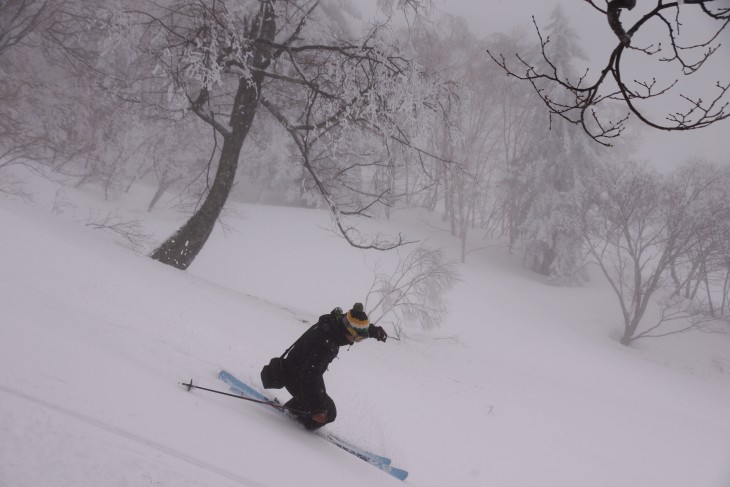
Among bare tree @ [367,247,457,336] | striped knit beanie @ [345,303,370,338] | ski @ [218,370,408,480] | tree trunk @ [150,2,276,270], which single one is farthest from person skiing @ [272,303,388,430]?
bare tree @ [367,247,457,336]

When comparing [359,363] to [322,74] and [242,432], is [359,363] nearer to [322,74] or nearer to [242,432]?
[242,432]

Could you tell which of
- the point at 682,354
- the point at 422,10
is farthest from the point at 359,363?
the point at 682,354

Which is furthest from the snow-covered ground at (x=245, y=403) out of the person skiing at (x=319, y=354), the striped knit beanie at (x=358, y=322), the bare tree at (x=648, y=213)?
the bare tree at (x=648, y=213)

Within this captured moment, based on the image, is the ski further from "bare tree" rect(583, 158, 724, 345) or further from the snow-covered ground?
"bare tree" rect(583, 158, 724, 345)

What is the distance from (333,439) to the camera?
14.3 feet

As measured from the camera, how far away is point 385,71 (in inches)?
309

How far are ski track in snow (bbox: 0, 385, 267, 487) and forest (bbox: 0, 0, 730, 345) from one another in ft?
8.70

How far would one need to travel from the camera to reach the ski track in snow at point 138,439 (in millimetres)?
2426

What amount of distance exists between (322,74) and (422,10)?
7.16 feet

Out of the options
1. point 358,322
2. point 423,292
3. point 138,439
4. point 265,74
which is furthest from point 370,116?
point 423,292

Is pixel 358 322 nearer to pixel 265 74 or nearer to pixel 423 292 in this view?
pixel 265 74

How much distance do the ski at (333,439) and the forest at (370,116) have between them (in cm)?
348

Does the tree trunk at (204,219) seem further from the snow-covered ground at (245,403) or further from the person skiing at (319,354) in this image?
the person skiing at (319,354)

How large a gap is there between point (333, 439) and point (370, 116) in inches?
217
